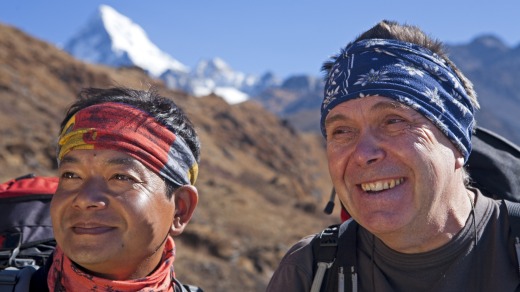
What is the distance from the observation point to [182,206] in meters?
3.23

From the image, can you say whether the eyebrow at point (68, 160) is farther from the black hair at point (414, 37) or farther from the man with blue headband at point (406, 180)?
the black hair at point (414, 37)

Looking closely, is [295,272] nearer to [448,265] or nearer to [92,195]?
[448,265]

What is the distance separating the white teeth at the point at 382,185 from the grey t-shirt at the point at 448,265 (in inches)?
10.6

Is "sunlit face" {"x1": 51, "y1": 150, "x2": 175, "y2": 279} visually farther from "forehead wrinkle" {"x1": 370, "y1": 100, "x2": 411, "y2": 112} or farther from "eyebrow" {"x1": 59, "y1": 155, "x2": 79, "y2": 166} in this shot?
"forehead wrinkle" {"x1": 370, "y1": 100, "x2": 411, "y2": 112}

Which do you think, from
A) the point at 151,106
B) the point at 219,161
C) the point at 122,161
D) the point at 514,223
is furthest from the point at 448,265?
the point at 219,161

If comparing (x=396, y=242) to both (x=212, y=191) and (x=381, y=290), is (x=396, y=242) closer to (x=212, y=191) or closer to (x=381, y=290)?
(x=381, y=290)

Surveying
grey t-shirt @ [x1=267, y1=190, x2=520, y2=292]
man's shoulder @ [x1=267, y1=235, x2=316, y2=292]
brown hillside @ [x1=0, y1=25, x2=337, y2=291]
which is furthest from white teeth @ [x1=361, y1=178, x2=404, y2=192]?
brown hillside @ [x1=0, y1=25, x2=337, y2=291]

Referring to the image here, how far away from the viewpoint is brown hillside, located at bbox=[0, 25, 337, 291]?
1470 cm

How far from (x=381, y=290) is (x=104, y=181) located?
137cm

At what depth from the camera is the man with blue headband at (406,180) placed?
94.4 inches

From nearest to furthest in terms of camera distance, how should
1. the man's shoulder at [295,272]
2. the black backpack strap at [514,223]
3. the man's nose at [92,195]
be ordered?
the black backpack strap at [514,223]
the man's shoulder at [295,272]
the man's nose at [92,195]

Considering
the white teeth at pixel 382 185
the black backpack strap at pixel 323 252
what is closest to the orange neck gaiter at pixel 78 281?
the black backpack strap at pixel 323 252

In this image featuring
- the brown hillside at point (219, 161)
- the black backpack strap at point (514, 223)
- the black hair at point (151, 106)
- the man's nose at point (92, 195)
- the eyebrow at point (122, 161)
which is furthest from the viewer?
the brown hillside at point (219, 161)

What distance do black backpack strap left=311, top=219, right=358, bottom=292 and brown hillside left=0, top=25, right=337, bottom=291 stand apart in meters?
1.21
